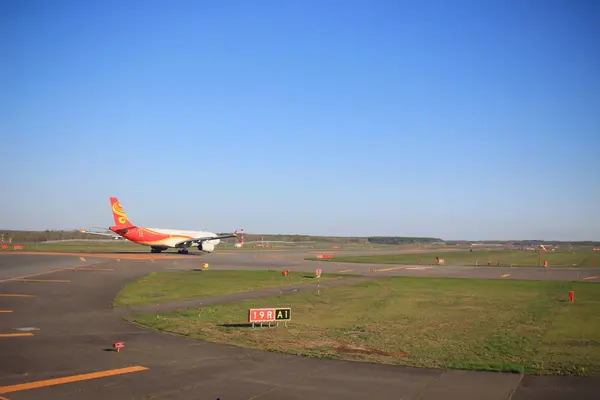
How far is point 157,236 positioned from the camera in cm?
9419

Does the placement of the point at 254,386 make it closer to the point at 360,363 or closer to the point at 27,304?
the point at 360,363

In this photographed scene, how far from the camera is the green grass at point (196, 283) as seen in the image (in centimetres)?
3809

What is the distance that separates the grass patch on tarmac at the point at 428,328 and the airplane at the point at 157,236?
57812 millimetres

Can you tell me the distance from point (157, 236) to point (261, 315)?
72364 millimetres

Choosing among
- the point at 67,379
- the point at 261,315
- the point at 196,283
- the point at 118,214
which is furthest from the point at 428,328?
the point at 118,214

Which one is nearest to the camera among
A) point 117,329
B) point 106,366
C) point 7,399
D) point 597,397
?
point 7,399

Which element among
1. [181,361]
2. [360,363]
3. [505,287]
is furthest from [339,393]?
[505,287]

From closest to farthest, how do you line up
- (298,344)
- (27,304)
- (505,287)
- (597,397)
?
(597,397) < (298,344) < (27,304) < (505,287)

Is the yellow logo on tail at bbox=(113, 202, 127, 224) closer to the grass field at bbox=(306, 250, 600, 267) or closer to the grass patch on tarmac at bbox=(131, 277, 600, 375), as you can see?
the grass field at bbox=(306, 250, 600, 267)

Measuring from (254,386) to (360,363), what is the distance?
5046mm

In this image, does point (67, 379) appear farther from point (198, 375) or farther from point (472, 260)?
point (472, 260)

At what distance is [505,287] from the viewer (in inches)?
1864

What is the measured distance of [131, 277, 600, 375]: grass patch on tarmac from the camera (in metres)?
20.1

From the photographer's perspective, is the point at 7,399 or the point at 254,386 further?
the point at 254,386
